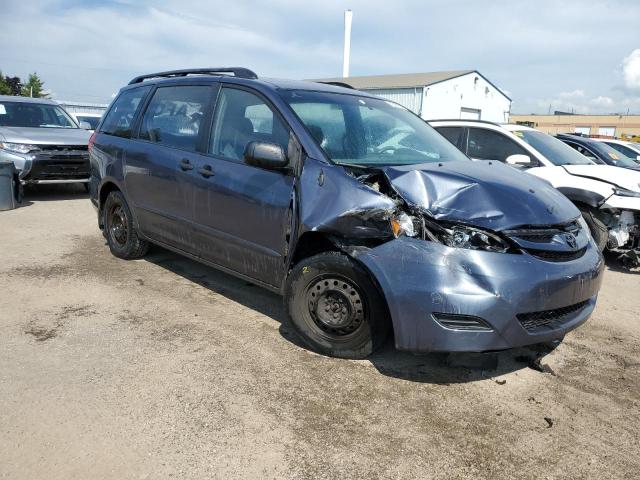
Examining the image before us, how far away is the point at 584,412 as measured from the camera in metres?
3.06

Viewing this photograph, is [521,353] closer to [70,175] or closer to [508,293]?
[508,293]

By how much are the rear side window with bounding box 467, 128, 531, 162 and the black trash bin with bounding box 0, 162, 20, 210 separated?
23.0ft

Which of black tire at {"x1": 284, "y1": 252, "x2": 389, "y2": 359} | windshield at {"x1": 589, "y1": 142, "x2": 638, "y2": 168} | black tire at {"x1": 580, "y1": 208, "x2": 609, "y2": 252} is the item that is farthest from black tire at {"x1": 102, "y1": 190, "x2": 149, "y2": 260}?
windshield at {"x1": 589, "y1": 142, "x2": 638, "y2": 168}

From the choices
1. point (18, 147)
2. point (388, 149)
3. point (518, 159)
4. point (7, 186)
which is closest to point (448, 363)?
point (388, 149)

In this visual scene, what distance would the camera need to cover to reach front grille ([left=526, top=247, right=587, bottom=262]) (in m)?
3.08

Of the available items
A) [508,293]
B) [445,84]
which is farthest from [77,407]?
[445,84]

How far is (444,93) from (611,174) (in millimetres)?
24193

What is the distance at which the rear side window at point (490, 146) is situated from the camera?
7.07 m

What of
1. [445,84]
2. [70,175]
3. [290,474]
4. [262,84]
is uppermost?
[445,84]

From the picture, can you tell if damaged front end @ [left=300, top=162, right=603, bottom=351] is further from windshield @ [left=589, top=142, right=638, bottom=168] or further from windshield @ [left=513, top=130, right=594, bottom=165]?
windshield @ [left=589, top=142, right=638, bottom=168]

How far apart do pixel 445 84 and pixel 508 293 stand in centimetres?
2844

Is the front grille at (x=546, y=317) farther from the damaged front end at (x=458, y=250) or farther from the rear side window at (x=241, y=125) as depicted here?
the rear side window at (x=241, y=125)

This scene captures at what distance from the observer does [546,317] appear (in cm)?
315

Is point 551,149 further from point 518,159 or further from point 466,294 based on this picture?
point 466,294
